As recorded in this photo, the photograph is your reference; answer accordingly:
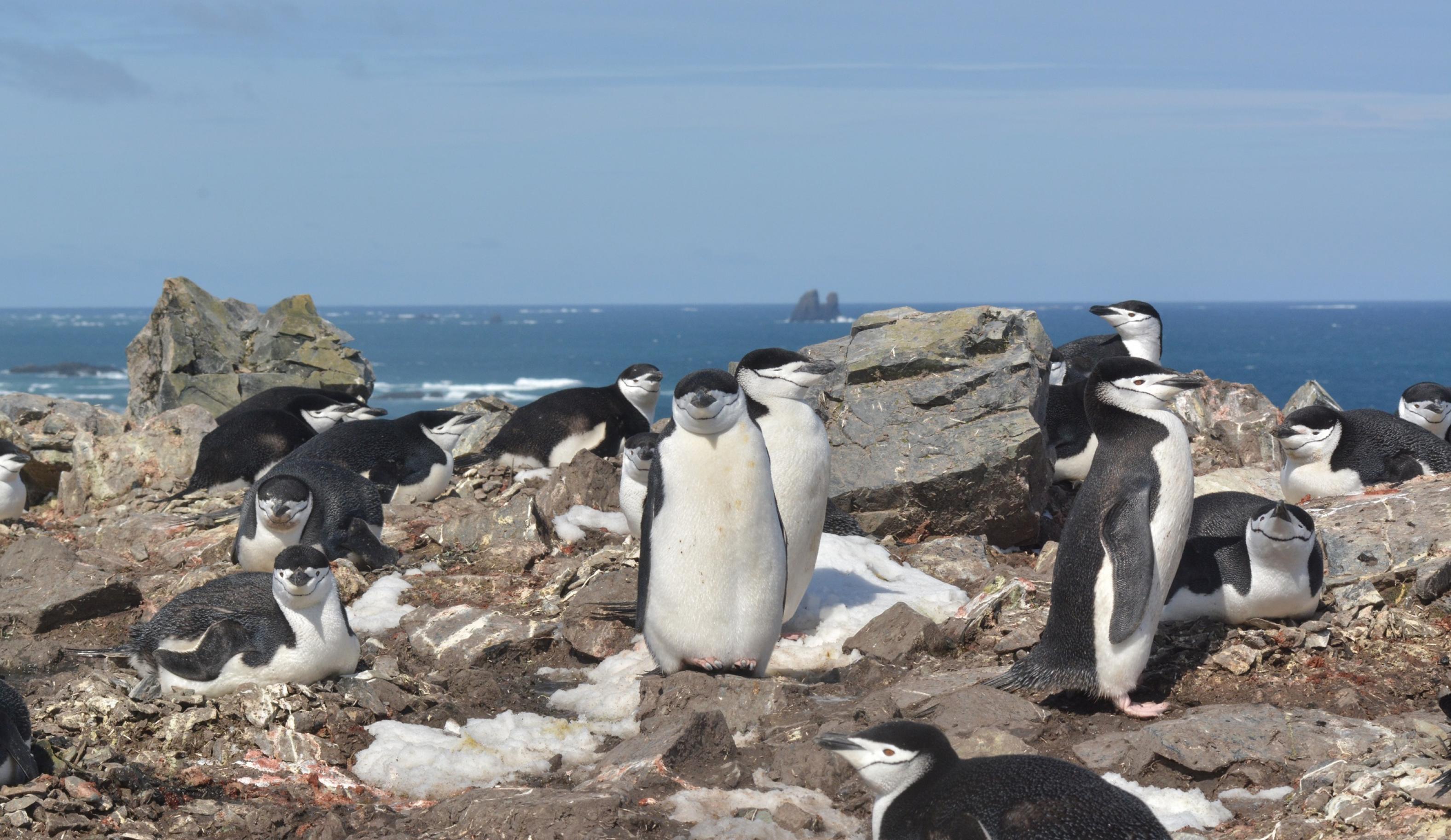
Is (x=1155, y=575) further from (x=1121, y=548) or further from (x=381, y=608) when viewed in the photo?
(x=381, y=608)

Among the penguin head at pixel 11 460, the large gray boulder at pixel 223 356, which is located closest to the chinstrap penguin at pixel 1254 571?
the penguin head at pixel 11 460

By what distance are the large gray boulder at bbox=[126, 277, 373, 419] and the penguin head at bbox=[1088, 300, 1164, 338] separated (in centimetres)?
1062

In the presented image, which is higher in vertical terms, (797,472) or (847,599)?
(797,472)

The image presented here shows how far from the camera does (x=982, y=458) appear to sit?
389 inches

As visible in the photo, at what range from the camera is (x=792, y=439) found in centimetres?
716

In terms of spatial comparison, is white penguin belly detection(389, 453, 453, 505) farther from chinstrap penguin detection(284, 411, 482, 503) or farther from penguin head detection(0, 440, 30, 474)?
penguin head detection(0, 440, 30, 474)

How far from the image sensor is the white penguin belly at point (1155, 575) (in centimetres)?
571

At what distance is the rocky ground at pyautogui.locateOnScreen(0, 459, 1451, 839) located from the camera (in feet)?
15.3

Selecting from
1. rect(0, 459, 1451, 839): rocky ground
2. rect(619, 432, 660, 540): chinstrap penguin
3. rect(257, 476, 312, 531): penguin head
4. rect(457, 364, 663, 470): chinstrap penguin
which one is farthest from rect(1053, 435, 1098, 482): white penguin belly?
rect(257, 476, 312, 531): penguin head

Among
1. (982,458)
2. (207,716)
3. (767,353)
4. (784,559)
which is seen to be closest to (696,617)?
(784,559)

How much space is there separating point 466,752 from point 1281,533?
399 centimetres

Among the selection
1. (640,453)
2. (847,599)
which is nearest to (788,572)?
(847,599)

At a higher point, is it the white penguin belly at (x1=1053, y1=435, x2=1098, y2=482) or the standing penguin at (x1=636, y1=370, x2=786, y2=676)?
the standing penguin at (x1=636, y1=370, x2=786, y2=676)

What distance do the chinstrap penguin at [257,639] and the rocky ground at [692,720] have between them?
6.5 inches
